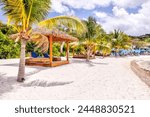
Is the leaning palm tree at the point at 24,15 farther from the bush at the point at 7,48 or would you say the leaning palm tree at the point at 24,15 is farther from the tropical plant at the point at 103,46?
the tropical plant at the point at 103,46

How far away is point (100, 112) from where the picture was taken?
6332mm

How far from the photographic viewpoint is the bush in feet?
77.1

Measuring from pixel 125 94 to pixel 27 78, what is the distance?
16.5ft

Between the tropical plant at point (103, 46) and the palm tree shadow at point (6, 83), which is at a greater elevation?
the tropical plant at point (103, 46)

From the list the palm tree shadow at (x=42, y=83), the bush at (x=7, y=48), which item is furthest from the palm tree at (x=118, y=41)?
the palm tree shadow at (x=42, y=83)

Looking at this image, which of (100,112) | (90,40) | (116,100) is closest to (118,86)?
(116,100)

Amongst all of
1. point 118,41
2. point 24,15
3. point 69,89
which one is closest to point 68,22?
point 24,15

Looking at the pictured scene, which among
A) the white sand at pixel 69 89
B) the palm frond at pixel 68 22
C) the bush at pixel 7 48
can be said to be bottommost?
the white sand at pixel 69 89

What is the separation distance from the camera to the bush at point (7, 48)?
77.1 feet

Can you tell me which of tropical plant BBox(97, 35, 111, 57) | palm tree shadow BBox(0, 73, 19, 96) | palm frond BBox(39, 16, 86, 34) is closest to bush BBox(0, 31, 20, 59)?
tropical plant BBox(97, 35, 111, 57)

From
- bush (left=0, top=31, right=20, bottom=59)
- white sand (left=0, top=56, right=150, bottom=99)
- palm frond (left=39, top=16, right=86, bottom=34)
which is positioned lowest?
white sand (left=0, top=56, right=150, bottom=99)

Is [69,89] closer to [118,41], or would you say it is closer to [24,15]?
[24,15]

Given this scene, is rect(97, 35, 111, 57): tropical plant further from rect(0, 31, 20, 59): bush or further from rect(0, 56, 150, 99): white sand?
rect(0, 56, 150, 99): white sand

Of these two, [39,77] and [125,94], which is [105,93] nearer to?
[125,94]
